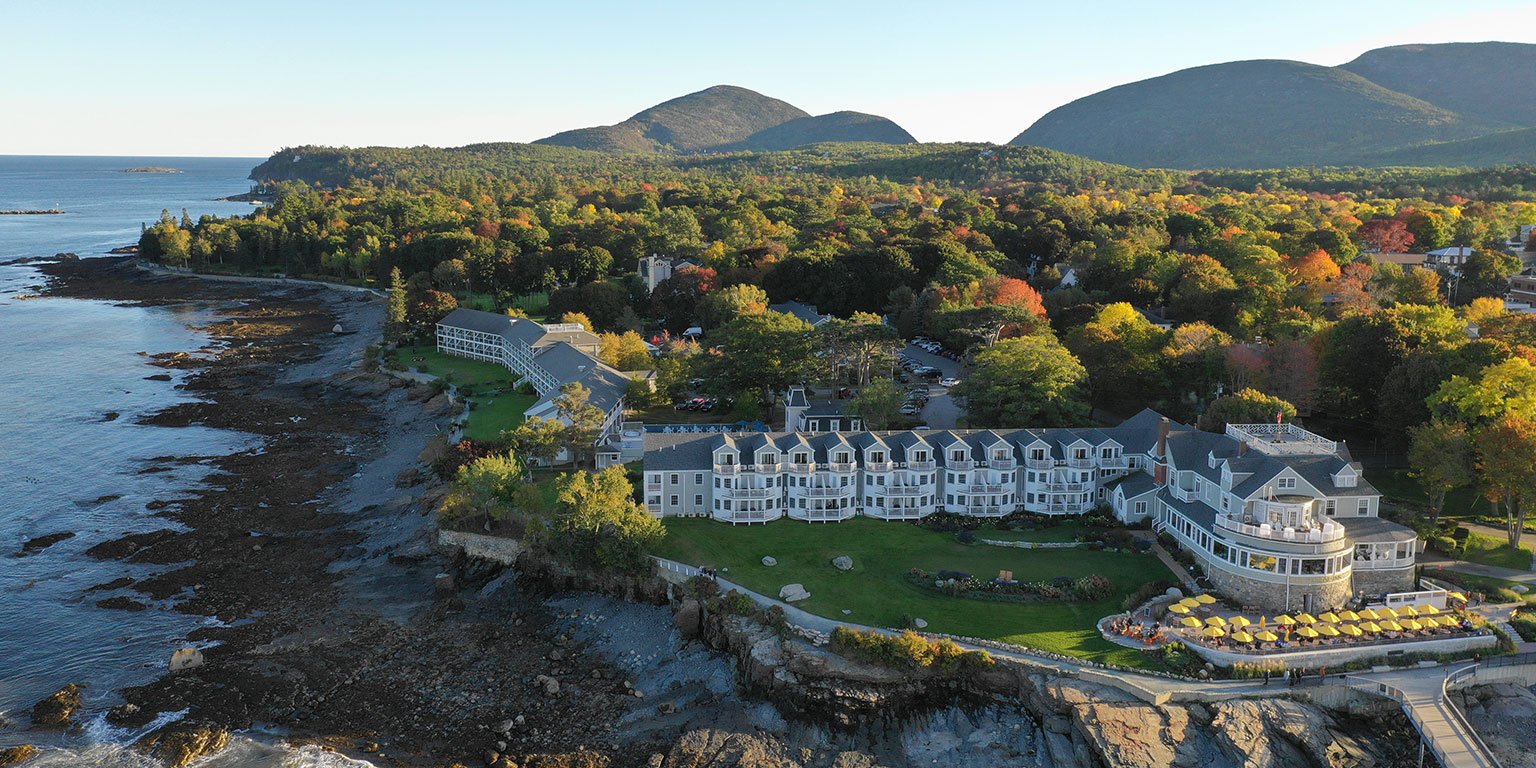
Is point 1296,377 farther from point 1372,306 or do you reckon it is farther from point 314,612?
point 314,612

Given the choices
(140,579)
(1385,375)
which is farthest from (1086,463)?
(140,579)

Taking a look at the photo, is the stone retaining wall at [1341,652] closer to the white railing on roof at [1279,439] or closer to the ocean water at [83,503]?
the white railing on roof at [1279,439]

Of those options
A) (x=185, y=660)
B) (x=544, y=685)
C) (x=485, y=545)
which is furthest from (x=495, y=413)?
(x=544, y=685)

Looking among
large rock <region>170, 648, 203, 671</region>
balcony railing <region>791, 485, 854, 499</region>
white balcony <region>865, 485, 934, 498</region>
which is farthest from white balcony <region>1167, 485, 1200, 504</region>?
large rock <region>170, 648, 203, 671</region>

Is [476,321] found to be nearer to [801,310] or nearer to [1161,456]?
[801,310]

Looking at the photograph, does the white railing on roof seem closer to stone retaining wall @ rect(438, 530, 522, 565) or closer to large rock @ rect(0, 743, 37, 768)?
stone retaining wall @ rect(438, 530, 522, 565)

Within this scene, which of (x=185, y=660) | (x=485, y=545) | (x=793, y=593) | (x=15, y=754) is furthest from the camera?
(x=485, y=545)

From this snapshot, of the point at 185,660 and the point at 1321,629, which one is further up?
the point at 1321,629
